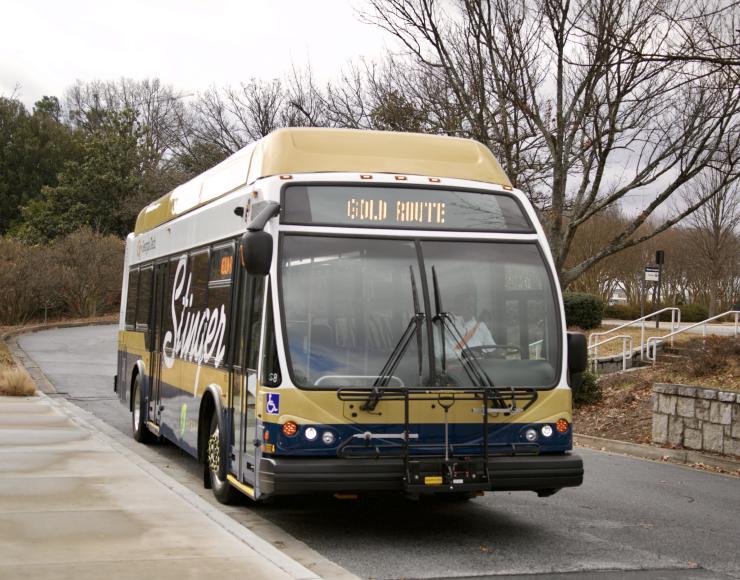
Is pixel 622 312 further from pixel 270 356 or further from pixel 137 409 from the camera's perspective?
pixel 270 356

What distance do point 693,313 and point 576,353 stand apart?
41764 mm

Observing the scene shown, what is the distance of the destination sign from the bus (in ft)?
0.05

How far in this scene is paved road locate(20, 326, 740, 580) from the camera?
23.5 ft

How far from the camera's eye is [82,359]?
28.0 metres

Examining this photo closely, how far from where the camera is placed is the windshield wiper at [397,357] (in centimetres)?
751

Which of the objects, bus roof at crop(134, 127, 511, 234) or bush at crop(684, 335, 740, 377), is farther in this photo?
bush at crop(684, 335, 740, 377)

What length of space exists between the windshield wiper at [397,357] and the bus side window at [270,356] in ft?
2.27

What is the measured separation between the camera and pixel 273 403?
7.50 m

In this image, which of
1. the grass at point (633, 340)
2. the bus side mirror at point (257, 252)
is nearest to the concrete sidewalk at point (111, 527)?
the bus side mirror at point (257, 252)

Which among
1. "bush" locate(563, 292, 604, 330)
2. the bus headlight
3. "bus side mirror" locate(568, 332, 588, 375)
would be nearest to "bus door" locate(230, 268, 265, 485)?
the bus headlight

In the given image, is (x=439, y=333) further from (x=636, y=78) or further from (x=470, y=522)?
(x=636, y=78)

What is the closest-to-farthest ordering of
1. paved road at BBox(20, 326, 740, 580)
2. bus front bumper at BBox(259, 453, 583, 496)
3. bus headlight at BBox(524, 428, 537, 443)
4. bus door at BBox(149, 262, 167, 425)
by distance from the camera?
1. paved road at BBox(20, 326, 740, 580)
2. bus front bumper at BBox(259, 453, 583, 496)
3. bus headlight at BBox(524, 428, 537, 443)
4. bus door at BBox(149, 262, 167, 425)

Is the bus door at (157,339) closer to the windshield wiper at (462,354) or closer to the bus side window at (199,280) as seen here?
the bus side window at (199,280)

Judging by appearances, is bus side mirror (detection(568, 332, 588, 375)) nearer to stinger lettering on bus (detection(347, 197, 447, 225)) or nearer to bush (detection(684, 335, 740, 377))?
stinger lettering on bus (detection(347, 197, 447, 225))
